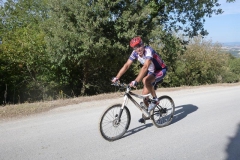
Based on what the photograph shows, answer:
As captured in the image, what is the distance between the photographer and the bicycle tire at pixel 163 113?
203 inches

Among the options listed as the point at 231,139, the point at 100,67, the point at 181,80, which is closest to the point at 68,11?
the point at 100,67

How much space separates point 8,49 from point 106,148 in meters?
8.82

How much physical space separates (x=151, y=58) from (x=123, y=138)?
1763 mm

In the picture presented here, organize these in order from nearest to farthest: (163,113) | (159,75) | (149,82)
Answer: (149,82) → (159,75) → (163,113)

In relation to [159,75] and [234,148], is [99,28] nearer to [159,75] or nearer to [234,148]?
[159,75]

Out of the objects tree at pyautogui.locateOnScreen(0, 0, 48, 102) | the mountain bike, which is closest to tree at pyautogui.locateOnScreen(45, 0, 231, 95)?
tree at pyautogui.locateOnScreen(0, 0, 48, 102)

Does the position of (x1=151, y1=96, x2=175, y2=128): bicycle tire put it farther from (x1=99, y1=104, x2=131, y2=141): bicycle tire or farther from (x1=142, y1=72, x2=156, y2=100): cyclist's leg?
(x1=99, y1=104, x2=131, y2=141): bicycle tire

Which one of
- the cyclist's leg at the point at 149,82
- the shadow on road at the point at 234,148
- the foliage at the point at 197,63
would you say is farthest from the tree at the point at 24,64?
the foliage at the point at 197,63

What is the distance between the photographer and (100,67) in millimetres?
14938

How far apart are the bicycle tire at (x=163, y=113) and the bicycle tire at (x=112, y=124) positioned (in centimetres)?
82

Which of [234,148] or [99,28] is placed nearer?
[234,148]

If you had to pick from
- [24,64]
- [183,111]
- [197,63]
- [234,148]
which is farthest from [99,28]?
[197,63]

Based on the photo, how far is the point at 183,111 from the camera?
653cm

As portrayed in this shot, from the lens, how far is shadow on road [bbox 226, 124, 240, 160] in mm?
3734
